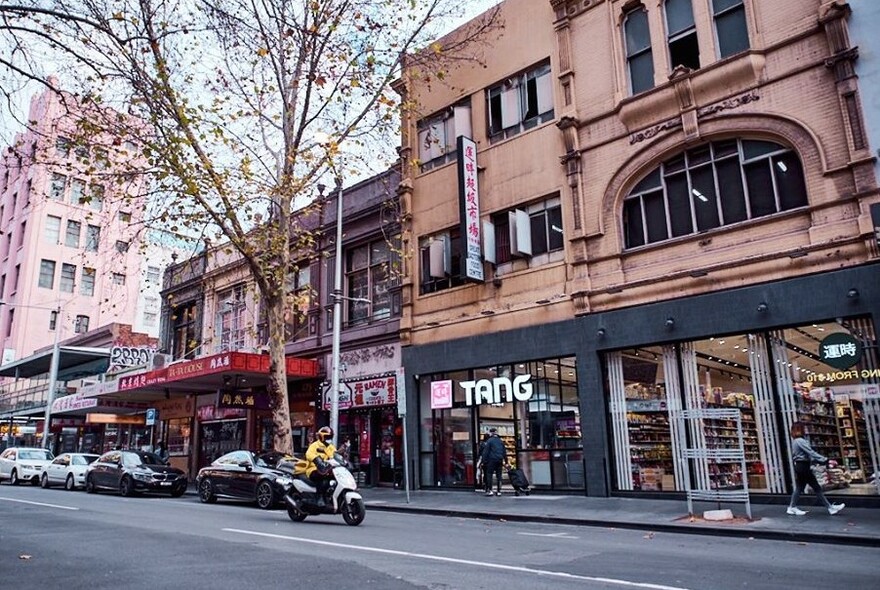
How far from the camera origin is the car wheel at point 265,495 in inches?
628

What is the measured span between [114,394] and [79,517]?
1979 cm

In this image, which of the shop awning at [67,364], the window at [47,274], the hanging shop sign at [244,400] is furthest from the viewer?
the window at [47,274]

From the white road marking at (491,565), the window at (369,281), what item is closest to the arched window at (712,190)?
the window at (369,281)

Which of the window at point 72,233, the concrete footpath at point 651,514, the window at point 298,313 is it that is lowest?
the concrete footpath at point 651,514

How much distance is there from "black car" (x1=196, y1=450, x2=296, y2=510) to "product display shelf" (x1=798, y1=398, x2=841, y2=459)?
1140cm

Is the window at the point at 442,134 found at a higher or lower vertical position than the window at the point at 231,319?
higher

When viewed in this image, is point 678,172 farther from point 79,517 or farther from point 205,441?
point 205,441

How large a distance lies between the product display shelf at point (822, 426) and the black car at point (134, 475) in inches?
690

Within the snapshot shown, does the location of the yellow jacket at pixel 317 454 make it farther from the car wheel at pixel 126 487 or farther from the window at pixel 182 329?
the window at pixel 182 329

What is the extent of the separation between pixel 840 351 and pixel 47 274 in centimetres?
5249

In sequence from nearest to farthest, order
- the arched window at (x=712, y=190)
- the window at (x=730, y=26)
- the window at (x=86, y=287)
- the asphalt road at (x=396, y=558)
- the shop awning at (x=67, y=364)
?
the asphalt road at (x=396, y=558) → the arched window at (x=712, y=190) → the window at (x=730, y=26) → the shop awning at (x=67, y=364) → the window at (x=86, y=287)

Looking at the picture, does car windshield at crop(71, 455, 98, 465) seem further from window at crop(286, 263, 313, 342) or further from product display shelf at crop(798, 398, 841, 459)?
product display shelf at crop(798, 398, 841, 459)

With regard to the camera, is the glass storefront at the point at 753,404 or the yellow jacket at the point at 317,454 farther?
the glass storefront at the point at 753,404

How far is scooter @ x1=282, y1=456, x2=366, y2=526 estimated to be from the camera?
11.8 m
